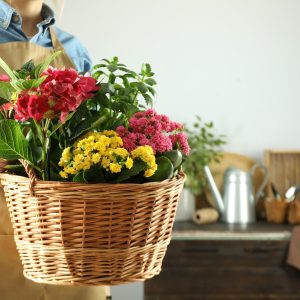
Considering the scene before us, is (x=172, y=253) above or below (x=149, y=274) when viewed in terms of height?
below

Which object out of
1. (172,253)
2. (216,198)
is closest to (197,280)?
(172,253)

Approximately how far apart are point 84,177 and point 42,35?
565 millimetres

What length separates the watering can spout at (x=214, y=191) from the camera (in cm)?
285

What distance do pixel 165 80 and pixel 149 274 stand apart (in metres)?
2.09

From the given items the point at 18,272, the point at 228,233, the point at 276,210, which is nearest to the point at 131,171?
the point at 18,272

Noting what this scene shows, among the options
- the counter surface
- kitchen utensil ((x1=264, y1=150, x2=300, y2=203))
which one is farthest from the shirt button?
kitchen utensil ((x1=264, y1=150, x2=300, y2=203))

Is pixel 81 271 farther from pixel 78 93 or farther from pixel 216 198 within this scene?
pixel 216 198

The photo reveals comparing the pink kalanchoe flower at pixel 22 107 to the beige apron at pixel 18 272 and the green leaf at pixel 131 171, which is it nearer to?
the green leaf at pixel 131 171

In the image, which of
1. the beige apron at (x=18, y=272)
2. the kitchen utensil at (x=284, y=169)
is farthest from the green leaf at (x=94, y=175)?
the kitchen utensil at (x=284, y=169)

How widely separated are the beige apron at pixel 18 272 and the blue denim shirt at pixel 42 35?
1.4 inches

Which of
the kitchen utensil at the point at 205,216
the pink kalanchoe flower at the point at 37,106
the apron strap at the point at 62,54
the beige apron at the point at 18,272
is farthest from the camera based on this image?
the kitchen utensil at the point at 205,216

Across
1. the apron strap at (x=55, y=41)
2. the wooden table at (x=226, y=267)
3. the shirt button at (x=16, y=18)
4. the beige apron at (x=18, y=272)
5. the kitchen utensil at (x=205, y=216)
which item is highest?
the shirt button at (x=16, y=18)

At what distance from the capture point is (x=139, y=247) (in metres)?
0.95

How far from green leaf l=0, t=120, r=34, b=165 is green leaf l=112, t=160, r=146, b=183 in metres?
0.13
